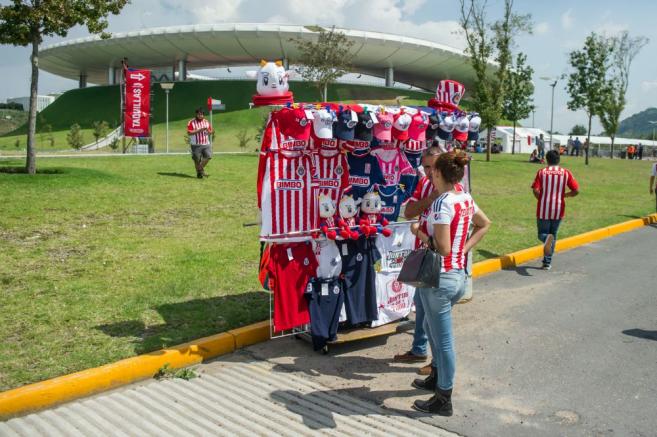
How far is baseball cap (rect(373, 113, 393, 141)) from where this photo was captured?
19.5 feet

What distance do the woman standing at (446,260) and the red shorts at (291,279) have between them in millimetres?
1597

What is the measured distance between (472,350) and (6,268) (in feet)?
18.8

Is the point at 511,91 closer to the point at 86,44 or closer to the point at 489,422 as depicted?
the point at 489,422

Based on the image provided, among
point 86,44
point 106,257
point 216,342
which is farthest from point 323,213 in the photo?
point 86,44

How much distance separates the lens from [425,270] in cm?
412

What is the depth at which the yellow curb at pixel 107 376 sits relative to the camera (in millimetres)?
4273

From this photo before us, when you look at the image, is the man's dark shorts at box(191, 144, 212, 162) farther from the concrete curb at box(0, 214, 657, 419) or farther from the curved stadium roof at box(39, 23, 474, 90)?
the curved stadium roof at box(39, 23, 474, 90)

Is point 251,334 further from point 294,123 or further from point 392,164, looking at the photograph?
point 392,164

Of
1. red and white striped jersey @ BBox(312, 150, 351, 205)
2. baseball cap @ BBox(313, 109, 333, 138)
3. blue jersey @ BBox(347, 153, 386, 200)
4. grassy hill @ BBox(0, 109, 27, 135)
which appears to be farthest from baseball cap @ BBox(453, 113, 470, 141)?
grassy hill @ BBox(0, 109, 27, 135)

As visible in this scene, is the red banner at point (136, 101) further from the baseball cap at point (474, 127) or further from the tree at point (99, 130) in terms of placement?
the baseball cap at point (474, 127)

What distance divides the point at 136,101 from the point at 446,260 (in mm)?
25915

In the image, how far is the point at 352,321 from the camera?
587 centimetres

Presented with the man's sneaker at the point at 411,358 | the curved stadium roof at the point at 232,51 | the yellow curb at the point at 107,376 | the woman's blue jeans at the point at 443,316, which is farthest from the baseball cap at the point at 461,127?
the curved stadium roof at the point at 232,51

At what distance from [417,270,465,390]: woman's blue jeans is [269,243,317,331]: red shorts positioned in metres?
1.63
